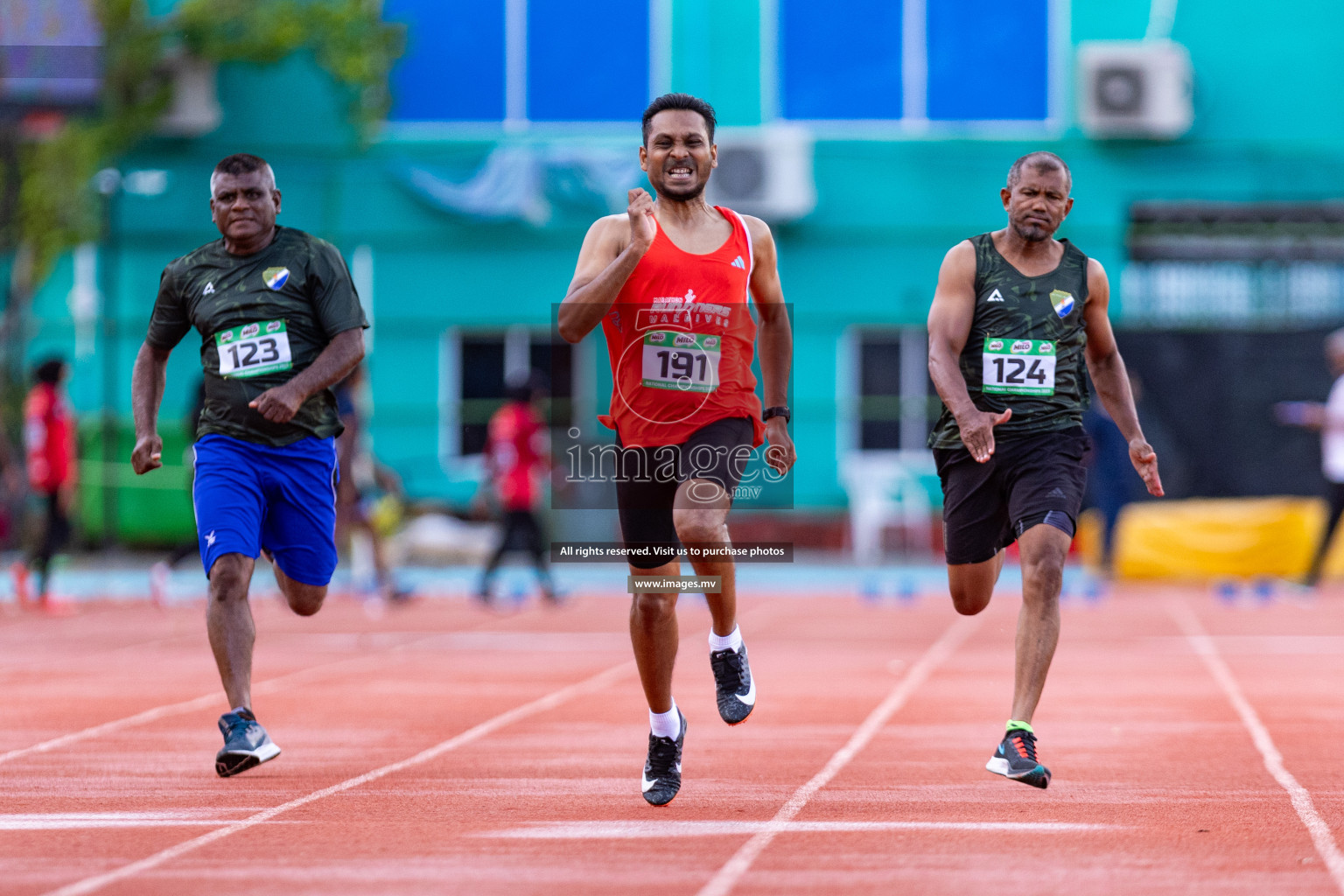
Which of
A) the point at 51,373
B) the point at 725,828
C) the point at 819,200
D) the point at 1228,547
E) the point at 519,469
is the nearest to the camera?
the point at 725,828

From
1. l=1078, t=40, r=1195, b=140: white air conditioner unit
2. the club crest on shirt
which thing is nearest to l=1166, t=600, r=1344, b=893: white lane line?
the club crest on shirt

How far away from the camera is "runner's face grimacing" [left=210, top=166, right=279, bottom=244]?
707 centimetres

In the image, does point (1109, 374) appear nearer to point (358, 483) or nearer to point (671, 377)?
point (671, 377)

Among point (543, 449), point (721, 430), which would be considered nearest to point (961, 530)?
point (721, 430)

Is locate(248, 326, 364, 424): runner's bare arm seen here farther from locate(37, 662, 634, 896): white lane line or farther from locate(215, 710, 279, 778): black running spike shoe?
locate(37, 662, 634, 896): white lane line

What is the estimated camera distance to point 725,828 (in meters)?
5.68

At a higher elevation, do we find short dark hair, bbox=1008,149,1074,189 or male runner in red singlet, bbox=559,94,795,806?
short dark hair, bbox=1008,149,1074,189

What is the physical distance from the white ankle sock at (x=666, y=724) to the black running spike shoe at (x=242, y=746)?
1.42 m

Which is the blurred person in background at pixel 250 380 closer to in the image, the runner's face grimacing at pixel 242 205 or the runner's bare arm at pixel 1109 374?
the runner's face grimacing at pixel 242 205

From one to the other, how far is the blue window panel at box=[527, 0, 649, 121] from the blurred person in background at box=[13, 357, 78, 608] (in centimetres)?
979

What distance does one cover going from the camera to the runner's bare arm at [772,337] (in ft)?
21.2

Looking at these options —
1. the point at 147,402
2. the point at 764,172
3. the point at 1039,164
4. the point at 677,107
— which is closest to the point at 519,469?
Result: the point at 764,172

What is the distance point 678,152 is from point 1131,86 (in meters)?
18.7

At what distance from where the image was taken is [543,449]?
54.1 feet
